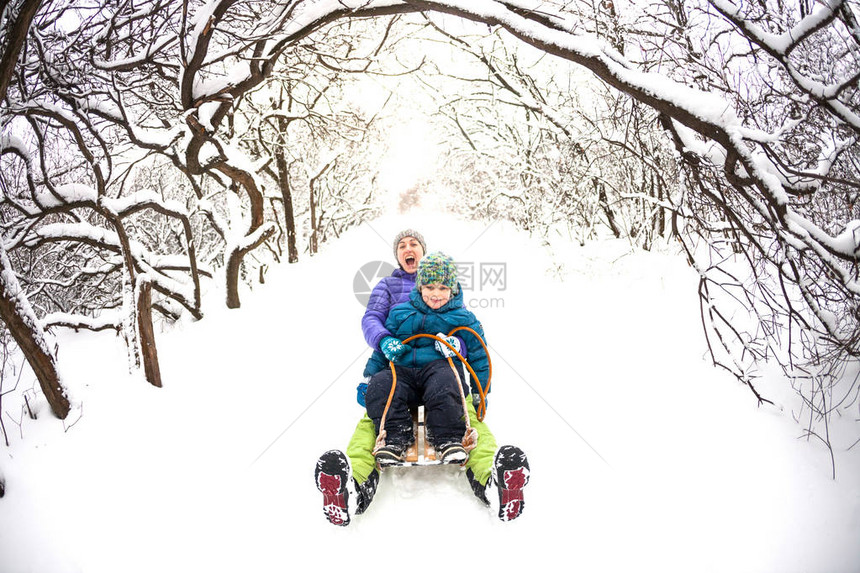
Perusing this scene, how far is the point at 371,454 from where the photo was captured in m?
2.54

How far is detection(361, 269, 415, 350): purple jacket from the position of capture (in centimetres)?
313

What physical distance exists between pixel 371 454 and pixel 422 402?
1.65 feet

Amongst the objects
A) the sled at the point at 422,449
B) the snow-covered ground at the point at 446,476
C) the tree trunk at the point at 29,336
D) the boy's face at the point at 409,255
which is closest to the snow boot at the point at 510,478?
the snow-covered ground at the point at 446,476

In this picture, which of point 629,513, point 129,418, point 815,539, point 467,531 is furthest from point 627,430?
point 129,418

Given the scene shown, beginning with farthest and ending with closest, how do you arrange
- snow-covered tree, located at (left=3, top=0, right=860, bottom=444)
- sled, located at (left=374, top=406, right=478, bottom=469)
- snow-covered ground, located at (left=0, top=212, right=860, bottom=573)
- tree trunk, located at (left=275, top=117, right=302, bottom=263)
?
tree trunk, located at (left=275, top=117, right=302, bottom=263) → sled, located at (left=374, top=406, right=478, bottom=469) → snow-covered tree, located at (left=3, top=0, right=860, bottom=444) → snow-covered ground, located at (left=0, top=212, right=860, bottom=573)

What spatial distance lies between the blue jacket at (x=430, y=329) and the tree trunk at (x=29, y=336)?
6.64ft

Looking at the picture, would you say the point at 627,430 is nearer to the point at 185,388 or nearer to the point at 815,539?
the point at 815,539

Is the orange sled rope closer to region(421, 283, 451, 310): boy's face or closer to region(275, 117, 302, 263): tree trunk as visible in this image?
region(421, 283, 451, 310): boy's face

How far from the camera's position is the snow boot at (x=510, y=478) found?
85.4 inches

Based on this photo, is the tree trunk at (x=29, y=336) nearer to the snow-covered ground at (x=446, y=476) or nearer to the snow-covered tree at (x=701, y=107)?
the snow-covered ground at (x=446, y=476)

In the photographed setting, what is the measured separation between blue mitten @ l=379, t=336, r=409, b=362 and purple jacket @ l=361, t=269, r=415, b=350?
13cm

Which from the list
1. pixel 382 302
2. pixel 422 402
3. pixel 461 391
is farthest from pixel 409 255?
pixel 461 391

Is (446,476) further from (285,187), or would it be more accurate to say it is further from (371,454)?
(285,187)

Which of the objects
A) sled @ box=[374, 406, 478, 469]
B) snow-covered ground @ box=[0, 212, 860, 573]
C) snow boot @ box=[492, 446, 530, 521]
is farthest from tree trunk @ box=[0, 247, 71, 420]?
snow boot @ box=[492, 446, 530, 521]
